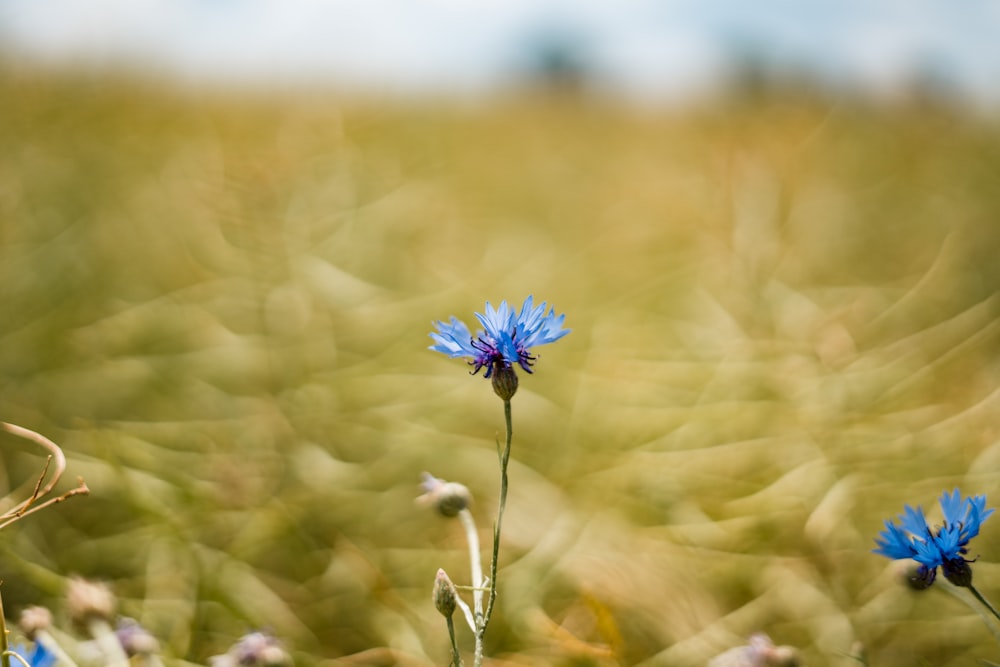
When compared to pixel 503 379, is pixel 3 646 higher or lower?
lower

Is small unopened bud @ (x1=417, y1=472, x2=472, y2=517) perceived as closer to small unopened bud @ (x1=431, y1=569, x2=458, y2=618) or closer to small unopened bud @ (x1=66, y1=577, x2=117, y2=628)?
small unopened bud @ (x1=431, y1=569, x2=458, y2=618)

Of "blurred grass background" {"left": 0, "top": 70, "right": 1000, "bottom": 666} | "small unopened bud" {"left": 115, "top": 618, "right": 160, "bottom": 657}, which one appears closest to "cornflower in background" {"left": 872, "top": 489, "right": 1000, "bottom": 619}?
"blurred grass background" {"left": 0, "top": 70, "right": 1000, "bottom": 666}

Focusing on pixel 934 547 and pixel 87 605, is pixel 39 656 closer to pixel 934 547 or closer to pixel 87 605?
pixel 87 605

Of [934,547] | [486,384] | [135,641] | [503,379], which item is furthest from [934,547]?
[486,384]

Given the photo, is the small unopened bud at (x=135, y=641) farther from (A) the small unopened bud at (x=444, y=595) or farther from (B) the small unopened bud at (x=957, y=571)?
(B) the small unopened bud at (x=957, y=571)

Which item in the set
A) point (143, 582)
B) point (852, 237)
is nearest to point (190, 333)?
point (143, 582)

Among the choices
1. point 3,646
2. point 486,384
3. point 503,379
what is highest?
point 486,384

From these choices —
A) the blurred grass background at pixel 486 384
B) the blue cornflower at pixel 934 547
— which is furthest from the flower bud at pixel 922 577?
the blurred grass background at pixel 486 384
